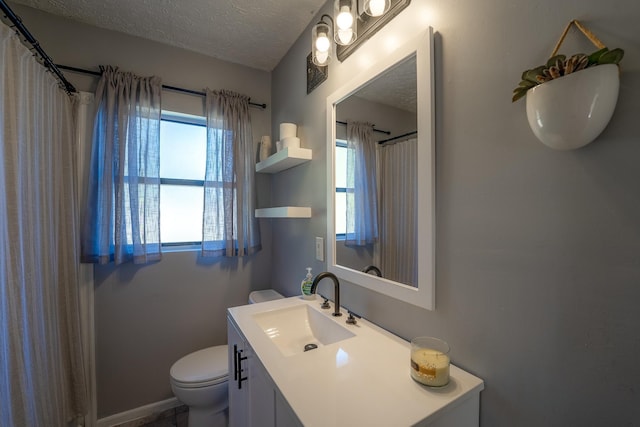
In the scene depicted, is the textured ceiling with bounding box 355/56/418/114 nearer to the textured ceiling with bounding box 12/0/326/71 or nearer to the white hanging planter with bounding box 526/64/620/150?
the white hanging planter with bounding box 526/64/620/150

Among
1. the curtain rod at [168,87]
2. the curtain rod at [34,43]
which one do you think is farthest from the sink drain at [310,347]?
the curtain rod at [168,87]

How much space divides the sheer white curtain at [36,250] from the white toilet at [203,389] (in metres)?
0.52

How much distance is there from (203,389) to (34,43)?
5.97 ft

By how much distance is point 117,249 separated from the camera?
1.61 m

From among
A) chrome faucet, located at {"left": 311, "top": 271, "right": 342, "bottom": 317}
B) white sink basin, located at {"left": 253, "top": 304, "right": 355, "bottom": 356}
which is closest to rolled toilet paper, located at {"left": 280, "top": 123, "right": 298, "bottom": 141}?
chrome faucet, located at {"left": 311, "top": 271, "right": 342, "bottom": 317}

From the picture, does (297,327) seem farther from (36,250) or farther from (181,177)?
(181,177)

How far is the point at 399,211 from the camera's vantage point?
100 centimetres

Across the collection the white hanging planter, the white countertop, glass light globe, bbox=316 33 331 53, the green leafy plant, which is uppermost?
glass light globe, bbox=316 33 331 53

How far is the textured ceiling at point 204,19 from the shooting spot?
148 cm

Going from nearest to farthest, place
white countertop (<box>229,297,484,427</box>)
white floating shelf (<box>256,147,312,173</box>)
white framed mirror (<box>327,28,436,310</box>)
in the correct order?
white countertop (<box>229,297,484,427</box>)
white framed mirror (<box>327,28,436,310</box>)
white floating shelf (<box>256,147,312,173</box>)

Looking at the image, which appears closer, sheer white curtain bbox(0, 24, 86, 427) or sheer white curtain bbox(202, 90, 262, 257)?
sheer white curtain bbox(0, 24, 86, 427)

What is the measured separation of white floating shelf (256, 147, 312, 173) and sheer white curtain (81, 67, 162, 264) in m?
0.74

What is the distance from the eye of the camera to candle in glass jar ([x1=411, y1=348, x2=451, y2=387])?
0.70 meters

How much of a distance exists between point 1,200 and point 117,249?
0.81 meters
